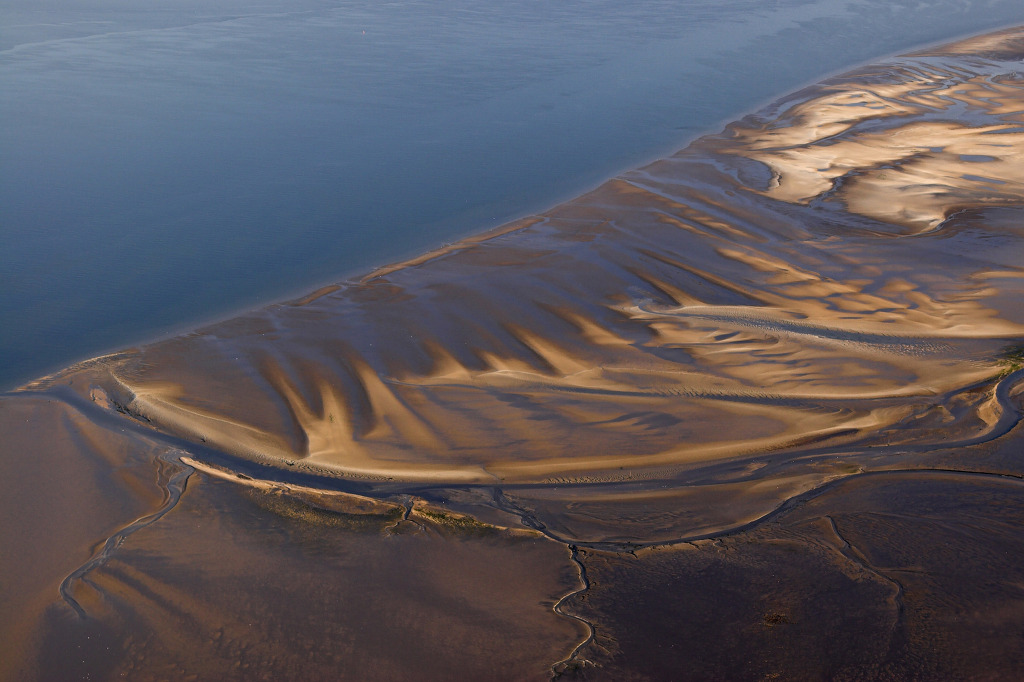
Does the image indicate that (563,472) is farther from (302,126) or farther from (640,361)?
(302,126)

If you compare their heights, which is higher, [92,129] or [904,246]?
[92,129]

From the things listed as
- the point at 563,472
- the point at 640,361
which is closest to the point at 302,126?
the point at 640,361

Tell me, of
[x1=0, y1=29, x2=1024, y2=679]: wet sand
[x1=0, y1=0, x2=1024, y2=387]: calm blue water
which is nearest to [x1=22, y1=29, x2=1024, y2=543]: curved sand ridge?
[x1=0, y1=29, x2=1024, y2=679]: wet sand

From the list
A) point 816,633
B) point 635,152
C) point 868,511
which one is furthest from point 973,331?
point 635,152

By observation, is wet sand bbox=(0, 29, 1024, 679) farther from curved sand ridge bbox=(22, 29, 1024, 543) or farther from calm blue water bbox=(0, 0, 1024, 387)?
calm blue water bbox=(0, 0, 1024, 387)

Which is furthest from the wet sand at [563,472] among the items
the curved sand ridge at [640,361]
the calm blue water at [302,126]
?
the calm blue water at [302,126]

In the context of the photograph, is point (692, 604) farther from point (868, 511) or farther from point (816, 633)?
point (868, 511)

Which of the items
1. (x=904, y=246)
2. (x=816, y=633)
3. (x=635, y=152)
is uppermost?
(x=635, y=152)
